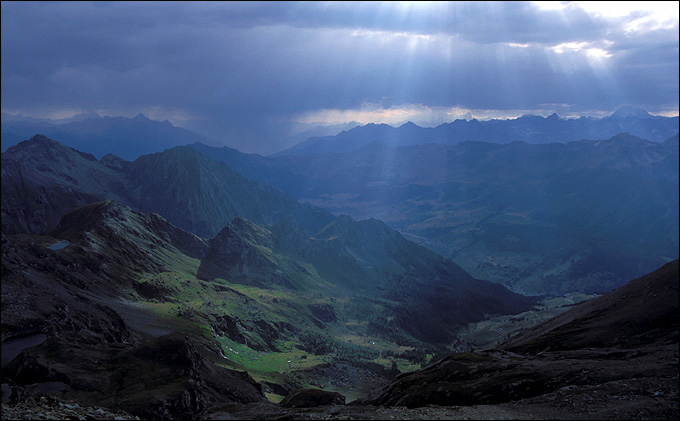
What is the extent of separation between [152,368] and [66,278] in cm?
9497

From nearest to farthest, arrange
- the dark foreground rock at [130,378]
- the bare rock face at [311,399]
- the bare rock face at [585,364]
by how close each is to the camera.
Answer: the bare rock face at [585,364], the dark foreground rock at [130,378], the bare rock face at [311,399]

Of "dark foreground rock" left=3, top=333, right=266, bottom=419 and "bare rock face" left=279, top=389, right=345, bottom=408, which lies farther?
"bare rock face" left=279, top=389, right=345, bottom=408

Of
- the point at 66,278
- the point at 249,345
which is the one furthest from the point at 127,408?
the point at 249,345

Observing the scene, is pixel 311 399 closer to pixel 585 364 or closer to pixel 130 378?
pixel 130 378

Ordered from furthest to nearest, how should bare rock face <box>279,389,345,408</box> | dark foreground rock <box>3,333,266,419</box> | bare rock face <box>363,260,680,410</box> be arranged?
bare rock face <box>279,389,345,408</box>
dark foreground rock <box>3,333,266,419</box>
bare rock face <box>363,260,680,410</box>

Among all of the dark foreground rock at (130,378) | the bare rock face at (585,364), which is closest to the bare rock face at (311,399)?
the bare rock face at (585,364)

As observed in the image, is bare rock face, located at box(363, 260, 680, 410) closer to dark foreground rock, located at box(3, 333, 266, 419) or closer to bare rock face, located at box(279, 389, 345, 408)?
bare rock face, located at box(279, 389, 345, 408)

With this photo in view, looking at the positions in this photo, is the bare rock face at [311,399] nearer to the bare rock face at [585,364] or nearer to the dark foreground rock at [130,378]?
the bare rock face at [585,364]

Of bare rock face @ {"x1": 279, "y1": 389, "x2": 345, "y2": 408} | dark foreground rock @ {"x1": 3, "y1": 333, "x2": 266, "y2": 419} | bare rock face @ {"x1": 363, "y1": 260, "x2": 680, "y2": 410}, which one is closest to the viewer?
bare rock face @ {"x1": 363, "y1": 260, "x2": 680, "y2": 410}

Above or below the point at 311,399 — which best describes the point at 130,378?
above

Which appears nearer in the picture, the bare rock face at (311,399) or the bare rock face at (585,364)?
the bare rock face at (585,364)

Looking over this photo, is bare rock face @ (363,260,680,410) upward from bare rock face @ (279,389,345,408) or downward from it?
upward

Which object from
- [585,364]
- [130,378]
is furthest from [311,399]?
[585,364]

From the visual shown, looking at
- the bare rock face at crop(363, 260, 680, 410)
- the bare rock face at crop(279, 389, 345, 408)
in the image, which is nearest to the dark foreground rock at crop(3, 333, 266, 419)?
the bare rock face at crop(279, 389, 345, 408)
